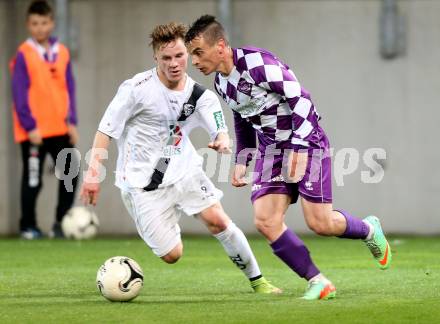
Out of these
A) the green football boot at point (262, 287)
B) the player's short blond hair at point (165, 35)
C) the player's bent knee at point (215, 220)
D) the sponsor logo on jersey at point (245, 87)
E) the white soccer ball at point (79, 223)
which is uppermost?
the player's short blond hair at point (165, 35)

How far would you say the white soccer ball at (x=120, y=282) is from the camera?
21.6 ft

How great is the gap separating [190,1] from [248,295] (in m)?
6.81

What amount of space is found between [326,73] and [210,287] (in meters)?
5.89

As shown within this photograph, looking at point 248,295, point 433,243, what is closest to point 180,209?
point 248,295

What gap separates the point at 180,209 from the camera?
7238mm

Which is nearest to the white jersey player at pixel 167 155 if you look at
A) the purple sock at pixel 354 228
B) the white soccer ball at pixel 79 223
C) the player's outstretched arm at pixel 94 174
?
the player's outstretched arm at pixel 94 174

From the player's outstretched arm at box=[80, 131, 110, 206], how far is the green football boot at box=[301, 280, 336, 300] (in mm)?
1358

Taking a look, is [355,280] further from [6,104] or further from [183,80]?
[6,104]

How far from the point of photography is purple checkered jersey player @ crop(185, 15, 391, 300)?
6.59m

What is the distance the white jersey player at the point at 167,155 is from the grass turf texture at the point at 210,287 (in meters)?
0.36

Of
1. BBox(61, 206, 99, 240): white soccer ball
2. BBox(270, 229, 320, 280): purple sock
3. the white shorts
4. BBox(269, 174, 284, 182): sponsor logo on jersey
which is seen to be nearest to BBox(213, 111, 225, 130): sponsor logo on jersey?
the white shorts

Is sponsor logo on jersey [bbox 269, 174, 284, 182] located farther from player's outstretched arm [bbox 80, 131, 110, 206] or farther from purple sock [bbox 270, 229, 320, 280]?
player's outstretched arm [bbox 80, 131, 110, 206]

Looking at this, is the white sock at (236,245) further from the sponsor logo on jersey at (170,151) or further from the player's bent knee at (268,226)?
the sponsor logo on jersey at (170,151)

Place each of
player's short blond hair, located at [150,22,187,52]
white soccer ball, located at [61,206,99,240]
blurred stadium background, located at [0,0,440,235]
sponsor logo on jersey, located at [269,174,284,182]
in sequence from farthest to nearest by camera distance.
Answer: blurred stadium background, located at [0,0,440,235] < white soccer ball, located at [61,206,99,240] < player's short blond hair, located at [150,22,187,52] < sponsor logo on jersey, located at [269,174,284,182]
